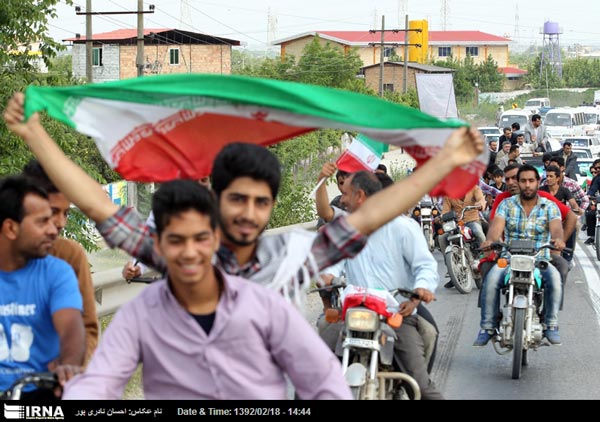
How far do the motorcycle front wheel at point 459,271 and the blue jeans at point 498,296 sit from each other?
16.1ft

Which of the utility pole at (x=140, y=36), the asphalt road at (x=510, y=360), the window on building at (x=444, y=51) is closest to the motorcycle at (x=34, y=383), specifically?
the asphalt road at (x=510, y=360)

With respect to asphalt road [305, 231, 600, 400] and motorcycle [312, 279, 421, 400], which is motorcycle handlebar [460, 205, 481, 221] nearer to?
asphalt road [305, 231, 600, 400]

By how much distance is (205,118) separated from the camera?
16.9 feet

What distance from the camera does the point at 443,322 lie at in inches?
541

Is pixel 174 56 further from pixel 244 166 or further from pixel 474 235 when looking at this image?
pixel 244 166

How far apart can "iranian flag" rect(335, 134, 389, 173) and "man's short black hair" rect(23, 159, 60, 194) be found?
378cm

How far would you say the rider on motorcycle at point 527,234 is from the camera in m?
10.9

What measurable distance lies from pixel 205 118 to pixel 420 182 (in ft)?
3.38

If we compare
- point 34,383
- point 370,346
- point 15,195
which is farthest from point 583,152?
point 34,383
